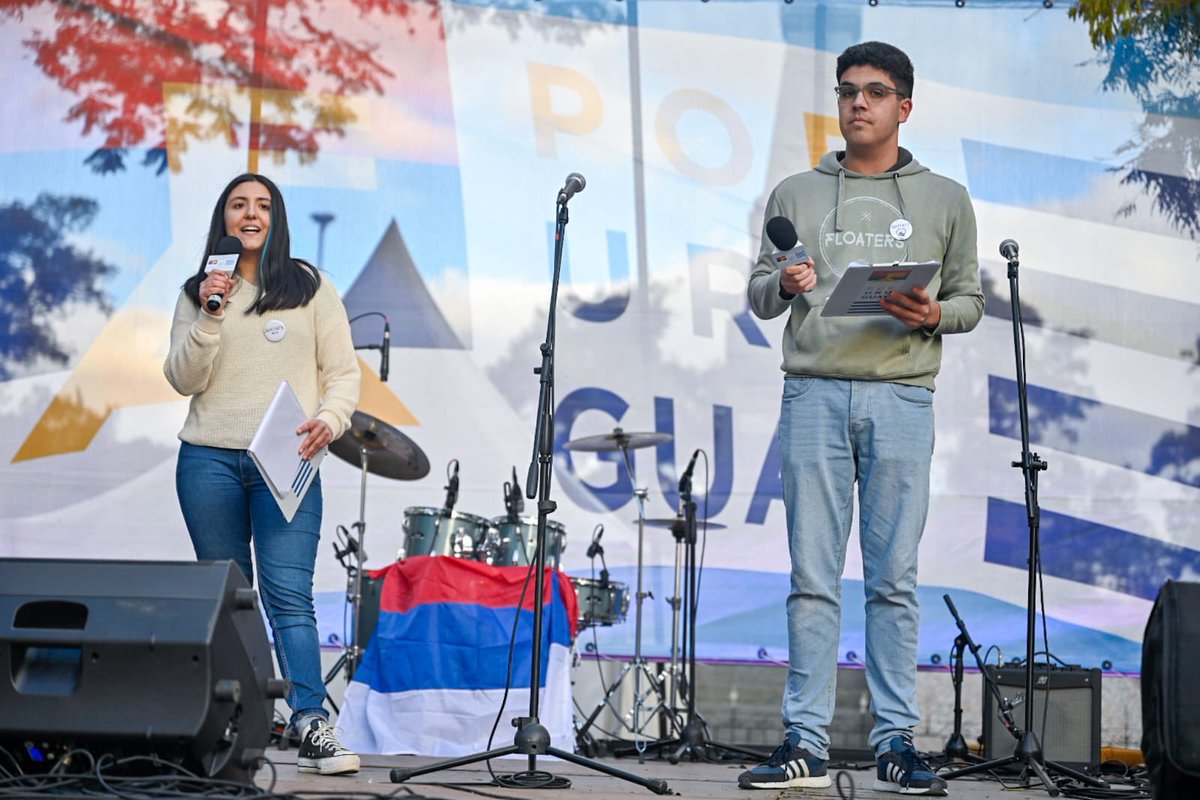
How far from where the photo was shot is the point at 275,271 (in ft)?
12.0

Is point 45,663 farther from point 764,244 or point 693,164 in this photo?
point 693,164

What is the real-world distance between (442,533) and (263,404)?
6.12 ft

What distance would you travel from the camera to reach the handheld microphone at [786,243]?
3123 millimetres

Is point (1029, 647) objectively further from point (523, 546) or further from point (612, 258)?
point (612, 258)

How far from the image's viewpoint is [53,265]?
5.70 m

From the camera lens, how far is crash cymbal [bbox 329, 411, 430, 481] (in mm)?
→ 5035

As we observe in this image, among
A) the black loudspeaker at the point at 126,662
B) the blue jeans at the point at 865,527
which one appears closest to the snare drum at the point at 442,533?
the blue jeans at the point at 865,527

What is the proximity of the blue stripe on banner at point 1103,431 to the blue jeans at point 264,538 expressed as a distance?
10.4ft

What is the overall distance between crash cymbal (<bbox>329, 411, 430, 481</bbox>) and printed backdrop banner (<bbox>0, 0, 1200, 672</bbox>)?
287 mm

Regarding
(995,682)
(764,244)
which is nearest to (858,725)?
(995,682)

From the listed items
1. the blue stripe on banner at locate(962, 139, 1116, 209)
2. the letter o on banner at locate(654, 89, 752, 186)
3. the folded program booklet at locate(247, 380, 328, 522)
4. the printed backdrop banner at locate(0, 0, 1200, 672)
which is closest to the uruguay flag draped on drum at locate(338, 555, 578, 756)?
the printed backdrop banner at locate(0, 0, 1200, 672)

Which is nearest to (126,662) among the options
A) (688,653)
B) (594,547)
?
(594,547)

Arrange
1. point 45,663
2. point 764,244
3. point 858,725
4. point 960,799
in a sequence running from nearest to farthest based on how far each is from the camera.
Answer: point 45,663 → point 960,799 → point 764,244 → point 858,725

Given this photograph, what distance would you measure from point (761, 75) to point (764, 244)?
244cm
